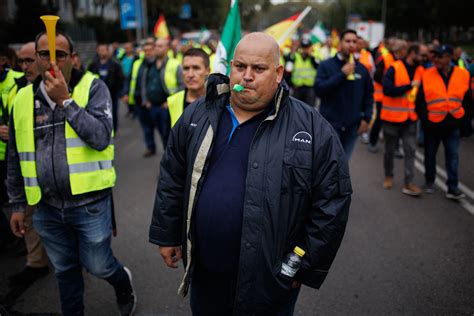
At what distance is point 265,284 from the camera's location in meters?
2.29

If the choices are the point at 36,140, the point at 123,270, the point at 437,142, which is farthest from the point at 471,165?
the point at 36,140

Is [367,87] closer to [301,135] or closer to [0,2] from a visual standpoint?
[301,135]

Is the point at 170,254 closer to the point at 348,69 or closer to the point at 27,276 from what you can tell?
the point at 27,276

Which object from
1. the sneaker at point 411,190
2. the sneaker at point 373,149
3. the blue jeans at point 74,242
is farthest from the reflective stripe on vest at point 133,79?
the blue jeans at point 74,242

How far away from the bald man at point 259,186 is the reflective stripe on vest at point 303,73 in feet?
26.7

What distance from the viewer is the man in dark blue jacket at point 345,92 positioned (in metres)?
5.36

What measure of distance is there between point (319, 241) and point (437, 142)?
14.9 ft

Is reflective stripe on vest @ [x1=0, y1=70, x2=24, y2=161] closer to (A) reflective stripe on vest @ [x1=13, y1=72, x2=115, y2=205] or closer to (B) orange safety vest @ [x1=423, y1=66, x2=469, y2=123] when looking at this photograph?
(A) reflective stripe on vest @ [x1=13, y1=72, x2=115, y2=205]

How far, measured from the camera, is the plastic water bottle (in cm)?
230

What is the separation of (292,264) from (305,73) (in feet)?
27.9

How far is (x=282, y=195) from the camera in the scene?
2221mm

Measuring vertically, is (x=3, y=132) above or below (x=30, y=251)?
above

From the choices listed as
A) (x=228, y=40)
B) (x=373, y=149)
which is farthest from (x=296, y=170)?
(x=373, y=149)

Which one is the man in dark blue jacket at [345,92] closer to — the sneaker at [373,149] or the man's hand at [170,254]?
the man's hand at [170,254]
